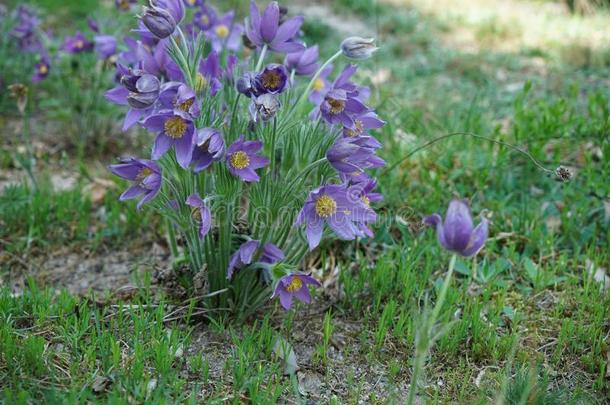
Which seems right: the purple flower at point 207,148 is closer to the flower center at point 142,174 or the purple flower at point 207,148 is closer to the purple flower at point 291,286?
the flower center at point 142,174

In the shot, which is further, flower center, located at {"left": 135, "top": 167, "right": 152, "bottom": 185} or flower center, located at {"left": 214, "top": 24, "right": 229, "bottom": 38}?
flower center, located at {"left": 214, "top": 24, "right": 229, "bottom": 38}

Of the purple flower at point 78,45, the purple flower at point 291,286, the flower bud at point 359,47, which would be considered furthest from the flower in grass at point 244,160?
the purple flower at point 78,45

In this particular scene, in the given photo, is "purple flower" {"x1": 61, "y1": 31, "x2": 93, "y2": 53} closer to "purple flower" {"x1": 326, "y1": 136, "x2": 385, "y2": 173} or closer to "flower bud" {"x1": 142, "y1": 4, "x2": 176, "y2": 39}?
"flower bud" {"x1": 142, "y1": 4, "x2": 176, "y2": 39}

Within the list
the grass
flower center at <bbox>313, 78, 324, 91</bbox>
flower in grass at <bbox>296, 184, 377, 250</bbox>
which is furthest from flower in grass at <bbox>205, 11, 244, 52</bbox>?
flower in grass at <bbox>296, 184, 377, 250</bbox>

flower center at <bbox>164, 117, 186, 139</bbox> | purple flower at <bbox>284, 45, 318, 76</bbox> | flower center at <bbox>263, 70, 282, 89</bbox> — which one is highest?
flower center at <bbox>263, 70, 282, 89</bbox>

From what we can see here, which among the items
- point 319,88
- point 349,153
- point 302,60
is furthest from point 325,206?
point 319,88

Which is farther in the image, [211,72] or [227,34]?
[227,34]

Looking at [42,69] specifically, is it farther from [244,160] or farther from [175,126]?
[244,160]
